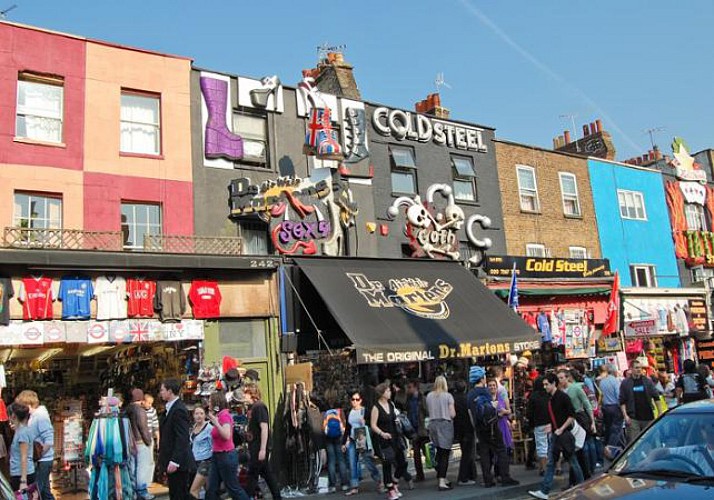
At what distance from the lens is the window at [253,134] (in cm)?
1642

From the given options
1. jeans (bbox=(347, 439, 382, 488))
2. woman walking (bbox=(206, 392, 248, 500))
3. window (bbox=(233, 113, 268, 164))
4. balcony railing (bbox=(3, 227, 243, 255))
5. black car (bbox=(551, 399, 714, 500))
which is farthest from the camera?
window (bbox=(233, 113, 268, 164))

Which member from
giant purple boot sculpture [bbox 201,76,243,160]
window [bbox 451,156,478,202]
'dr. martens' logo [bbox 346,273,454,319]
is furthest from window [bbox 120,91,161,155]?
window [bbox 451,156,478,202]

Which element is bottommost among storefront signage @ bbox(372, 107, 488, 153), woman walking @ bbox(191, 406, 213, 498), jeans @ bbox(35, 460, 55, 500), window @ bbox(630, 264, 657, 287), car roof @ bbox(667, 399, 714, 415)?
jeans @ bbox(35, 460, 55, 500)

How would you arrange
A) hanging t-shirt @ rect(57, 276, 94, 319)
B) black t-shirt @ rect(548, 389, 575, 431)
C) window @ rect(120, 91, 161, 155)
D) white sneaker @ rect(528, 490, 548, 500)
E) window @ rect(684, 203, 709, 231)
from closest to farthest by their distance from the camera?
black t-shirt @ rect(548, 389, 575, 431) → white sneaker @ rect(528, 490, 548, 500) → hanging t-shirt @ rect(57, 276, 94, 319) → window @ rect(120, 91, 161, 155) → window @ rect(684, 203, 709, 231)

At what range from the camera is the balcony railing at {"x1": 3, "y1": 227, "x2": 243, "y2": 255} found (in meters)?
12.8

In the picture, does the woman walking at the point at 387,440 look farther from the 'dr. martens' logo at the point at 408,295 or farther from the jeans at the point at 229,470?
the 'dr. martens' logo at the point at 408,295

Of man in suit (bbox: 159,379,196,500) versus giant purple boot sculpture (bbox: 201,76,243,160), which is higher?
giant purple boot sculpture (bbox: 201,76,243,160)

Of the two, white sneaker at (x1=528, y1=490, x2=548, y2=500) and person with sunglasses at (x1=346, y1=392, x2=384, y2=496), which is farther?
person with sunglasses at (x1=346, y1=392, x2=384, y2=496)

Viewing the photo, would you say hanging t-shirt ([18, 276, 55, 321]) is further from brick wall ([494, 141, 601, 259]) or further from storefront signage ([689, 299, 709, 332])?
storefront signage ([689, 299, 709, 332])

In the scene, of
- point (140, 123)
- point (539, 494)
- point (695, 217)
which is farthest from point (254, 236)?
point (695, 217)

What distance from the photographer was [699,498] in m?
4.40

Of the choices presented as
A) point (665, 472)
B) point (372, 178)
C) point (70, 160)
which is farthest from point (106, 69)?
point (665, 472)

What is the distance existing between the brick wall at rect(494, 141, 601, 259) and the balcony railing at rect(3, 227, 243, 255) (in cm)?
1004

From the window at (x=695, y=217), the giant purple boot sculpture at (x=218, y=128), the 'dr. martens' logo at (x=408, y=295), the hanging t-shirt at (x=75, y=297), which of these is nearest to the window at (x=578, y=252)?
the window at (x=695, y=217)
